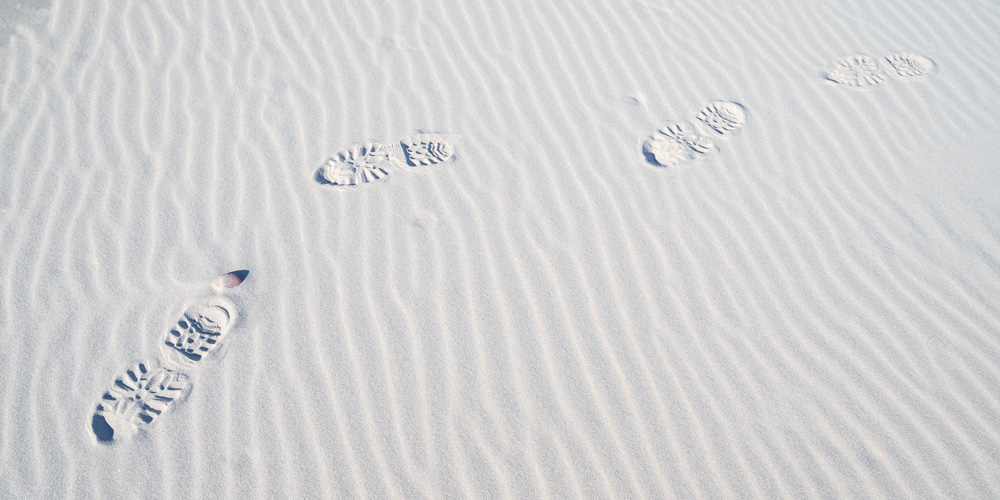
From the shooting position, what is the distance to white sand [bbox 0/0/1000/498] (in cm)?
227

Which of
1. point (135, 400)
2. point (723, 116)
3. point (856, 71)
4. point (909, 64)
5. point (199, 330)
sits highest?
point (909, 64)

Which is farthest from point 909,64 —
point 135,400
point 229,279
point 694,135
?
point 135,400

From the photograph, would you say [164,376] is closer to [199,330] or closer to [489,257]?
[199,330]

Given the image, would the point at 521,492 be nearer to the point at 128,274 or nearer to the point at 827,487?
the point at 827,487

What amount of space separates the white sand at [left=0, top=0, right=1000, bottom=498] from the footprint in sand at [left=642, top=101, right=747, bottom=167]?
0.04 metres

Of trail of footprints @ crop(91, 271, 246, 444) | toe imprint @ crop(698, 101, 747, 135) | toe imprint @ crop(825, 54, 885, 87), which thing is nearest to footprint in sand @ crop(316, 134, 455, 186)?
trail of footprints @ crop(91, 271, 246, 444)

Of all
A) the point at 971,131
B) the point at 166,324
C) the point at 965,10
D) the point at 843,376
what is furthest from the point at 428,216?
the point at 965,10

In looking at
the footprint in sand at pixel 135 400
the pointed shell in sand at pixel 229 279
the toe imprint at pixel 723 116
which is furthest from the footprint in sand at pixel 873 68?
the footprint in sand at pixel 135 400

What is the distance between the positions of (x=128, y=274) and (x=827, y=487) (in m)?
3.08

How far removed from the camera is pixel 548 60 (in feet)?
12.9

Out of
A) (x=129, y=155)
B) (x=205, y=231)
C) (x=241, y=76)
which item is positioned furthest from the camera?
(x=241, y=76)

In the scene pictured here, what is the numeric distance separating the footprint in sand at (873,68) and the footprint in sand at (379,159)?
2.72m

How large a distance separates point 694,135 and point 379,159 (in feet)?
6.08

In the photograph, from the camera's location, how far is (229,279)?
2.69m
